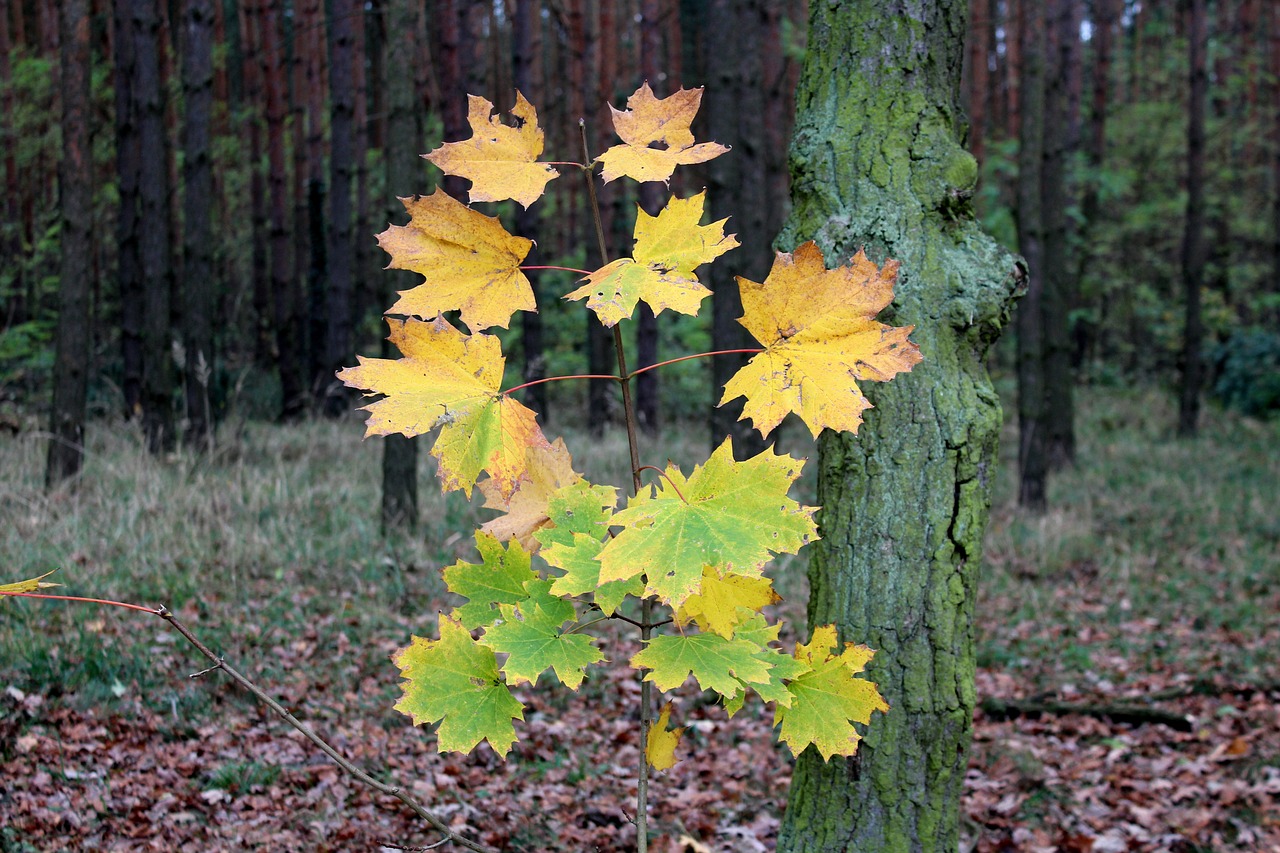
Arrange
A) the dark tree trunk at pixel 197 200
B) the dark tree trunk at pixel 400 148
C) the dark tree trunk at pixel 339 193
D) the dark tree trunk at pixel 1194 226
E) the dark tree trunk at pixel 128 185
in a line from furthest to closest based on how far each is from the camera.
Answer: the dark tree trunk at pixel 1194 226 < the dark tree trunk at pixel 339 193 < the dark tree trunk at pixel 128 185 < the dark tree trunk at pixel 197 200 < the dark tree trunk at pixel 400 148

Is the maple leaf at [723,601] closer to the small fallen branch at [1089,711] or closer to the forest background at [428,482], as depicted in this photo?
the forest background at [428,482]

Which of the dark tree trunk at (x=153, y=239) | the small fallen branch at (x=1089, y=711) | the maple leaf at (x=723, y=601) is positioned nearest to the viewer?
the maple leaf at (x=723, y=601)

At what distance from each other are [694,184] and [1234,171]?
986cm

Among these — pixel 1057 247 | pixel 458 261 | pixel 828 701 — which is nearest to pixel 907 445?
pixel 828 701

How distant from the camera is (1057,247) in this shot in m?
9.34

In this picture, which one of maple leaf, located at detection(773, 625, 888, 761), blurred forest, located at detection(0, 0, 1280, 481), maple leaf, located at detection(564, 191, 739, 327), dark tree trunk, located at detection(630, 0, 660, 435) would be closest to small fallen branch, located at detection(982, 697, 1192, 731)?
blurred forest, located at detection(0, 0, 1280, 481)

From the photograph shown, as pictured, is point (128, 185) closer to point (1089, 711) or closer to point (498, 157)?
point (1089, 711)

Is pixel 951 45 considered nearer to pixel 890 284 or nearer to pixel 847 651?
→ pixel 890 284

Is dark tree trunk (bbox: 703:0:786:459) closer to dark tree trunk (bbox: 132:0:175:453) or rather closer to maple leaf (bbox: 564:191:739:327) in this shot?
dark tree trunk (bbox: 132:0:175:453)

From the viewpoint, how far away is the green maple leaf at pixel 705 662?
50.6 inches

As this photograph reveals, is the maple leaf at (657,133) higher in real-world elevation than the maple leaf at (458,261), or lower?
higher

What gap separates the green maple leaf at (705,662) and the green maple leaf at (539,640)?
75 mm

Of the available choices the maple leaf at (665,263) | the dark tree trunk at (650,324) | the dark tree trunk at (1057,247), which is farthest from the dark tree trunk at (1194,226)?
the maple leaf at (665,263)

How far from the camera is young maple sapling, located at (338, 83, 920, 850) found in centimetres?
117
